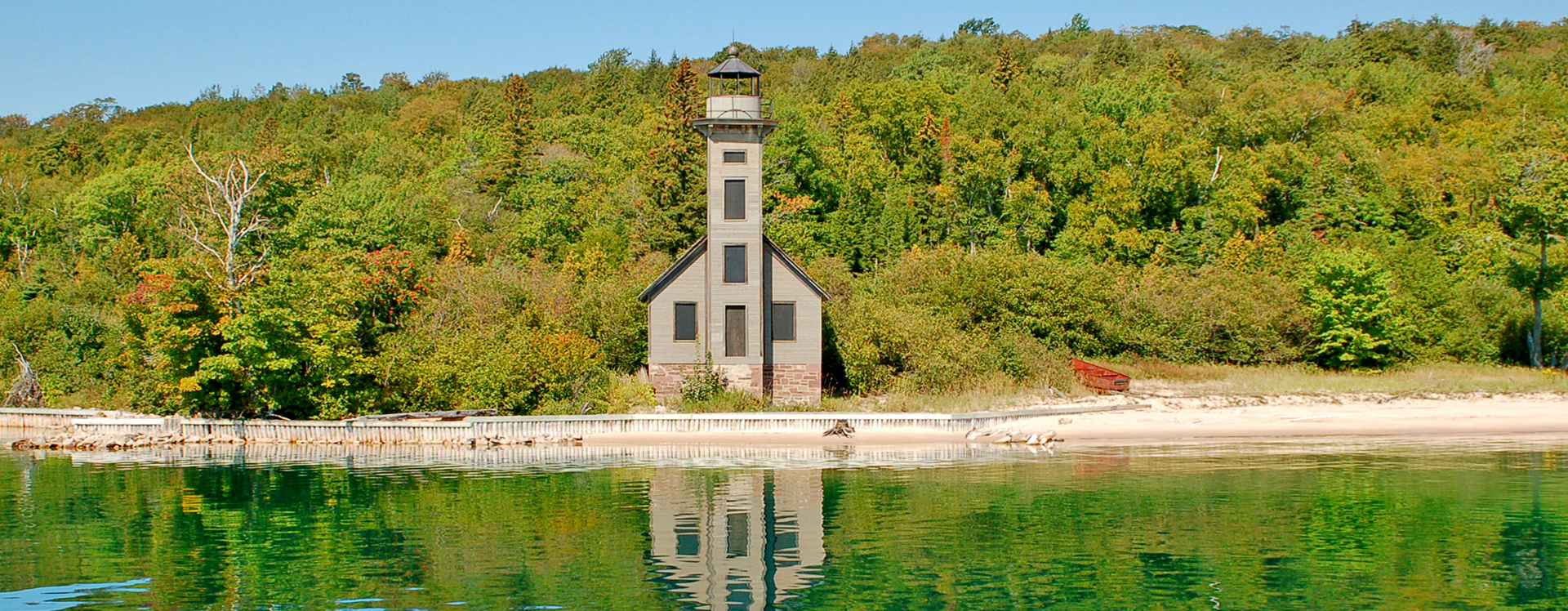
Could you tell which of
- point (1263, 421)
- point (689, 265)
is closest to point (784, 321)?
point (689, 265)

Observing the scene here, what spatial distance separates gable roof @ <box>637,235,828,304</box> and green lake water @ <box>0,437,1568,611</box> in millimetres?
5623

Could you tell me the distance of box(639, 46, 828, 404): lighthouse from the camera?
126 feet

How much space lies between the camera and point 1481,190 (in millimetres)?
54062

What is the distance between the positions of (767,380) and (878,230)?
22345mm

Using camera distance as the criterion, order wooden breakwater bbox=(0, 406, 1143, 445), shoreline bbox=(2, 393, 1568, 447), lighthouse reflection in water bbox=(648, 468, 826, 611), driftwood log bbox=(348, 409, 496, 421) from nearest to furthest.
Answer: lighthouse reflection in water bbox=(648, 468, 826, 611), shoreline bbox=(2, 393, 1568, 447), wooden breakwater bbox=(0, 406, 1143, 445), driftwood log bbox=(348, 409, 496, 421)

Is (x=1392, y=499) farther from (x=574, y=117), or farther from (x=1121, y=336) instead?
(x=574, y=117)

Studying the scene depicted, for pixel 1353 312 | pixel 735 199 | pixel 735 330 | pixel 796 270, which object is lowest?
pixel 735 330

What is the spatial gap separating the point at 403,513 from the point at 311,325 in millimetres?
12531

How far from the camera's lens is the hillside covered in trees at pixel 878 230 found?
39375 mm

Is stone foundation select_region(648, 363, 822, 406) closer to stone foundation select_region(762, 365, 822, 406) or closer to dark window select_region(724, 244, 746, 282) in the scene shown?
stone foundation select_region(762, 365, 822, 406)

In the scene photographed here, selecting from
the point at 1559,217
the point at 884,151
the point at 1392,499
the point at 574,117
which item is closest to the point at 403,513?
the point at 1392,499

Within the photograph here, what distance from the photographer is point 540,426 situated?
36938 mm

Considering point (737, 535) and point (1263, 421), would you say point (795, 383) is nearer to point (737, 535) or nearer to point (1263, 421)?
point (1263, 421)

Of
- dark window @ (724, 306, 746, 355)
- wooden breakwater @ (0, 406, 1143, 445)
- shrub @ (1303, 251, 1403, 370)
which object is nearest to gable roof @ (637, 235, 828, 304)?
dark window @ (724, 306, 746, 355)
